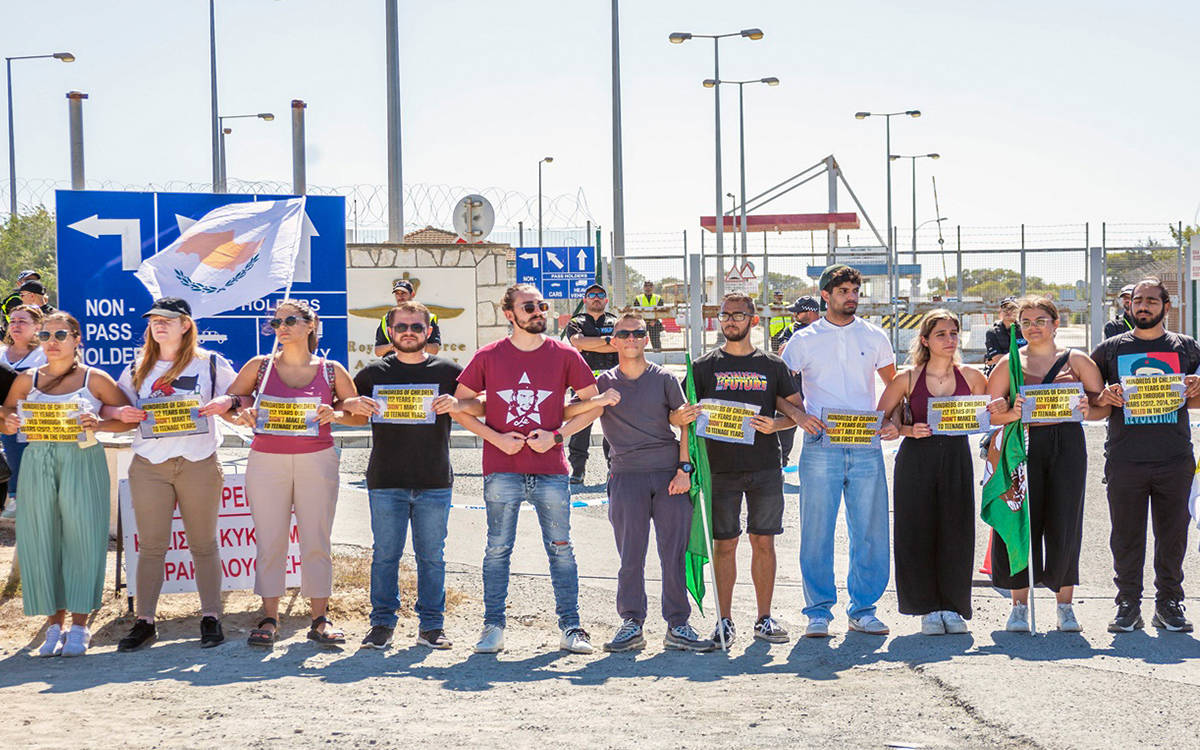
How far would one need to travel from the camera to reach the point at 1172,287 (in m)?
29.9

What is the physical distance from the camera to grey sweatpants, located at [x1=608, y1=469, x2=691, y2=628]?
6887 mm

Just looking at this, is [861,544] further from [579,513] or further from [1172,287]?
[1172,287]

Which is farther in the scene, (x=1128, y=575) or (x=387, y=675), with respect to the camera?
(x=1128, y=575)

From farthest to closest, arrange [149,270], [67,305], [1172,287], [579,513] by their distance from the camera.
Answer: [1172,287] < [579,513] < [67,305] < [149,270]

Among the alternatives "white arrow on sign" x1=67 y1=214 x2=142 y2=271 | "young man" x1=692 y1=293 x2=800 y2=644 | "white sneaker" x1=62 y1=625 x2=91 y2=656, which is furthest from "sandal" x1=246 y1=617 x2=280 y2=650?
"white arrow on sign" x1=67 y1=214 x2=142 y2=271

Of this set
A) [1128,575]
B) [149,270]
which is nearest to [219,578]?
[149,270]

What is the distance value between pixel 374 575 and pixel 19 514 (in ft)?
6.44

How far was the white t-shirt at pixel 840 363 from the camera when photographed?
23.9ft

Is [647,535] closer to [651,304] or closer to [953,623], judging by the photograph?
[953,623]

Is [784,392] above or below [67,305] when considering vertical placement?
below

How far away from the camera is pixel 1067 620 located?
7039 mm

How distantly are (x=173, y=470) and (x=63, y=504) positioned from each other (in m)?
0.63

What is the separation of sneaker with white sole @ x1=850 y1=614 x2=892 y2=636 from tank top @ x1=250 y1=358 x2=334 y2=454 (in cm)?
304

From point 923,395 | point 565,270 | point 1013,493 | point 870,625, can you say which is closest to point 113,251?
point 923,395
